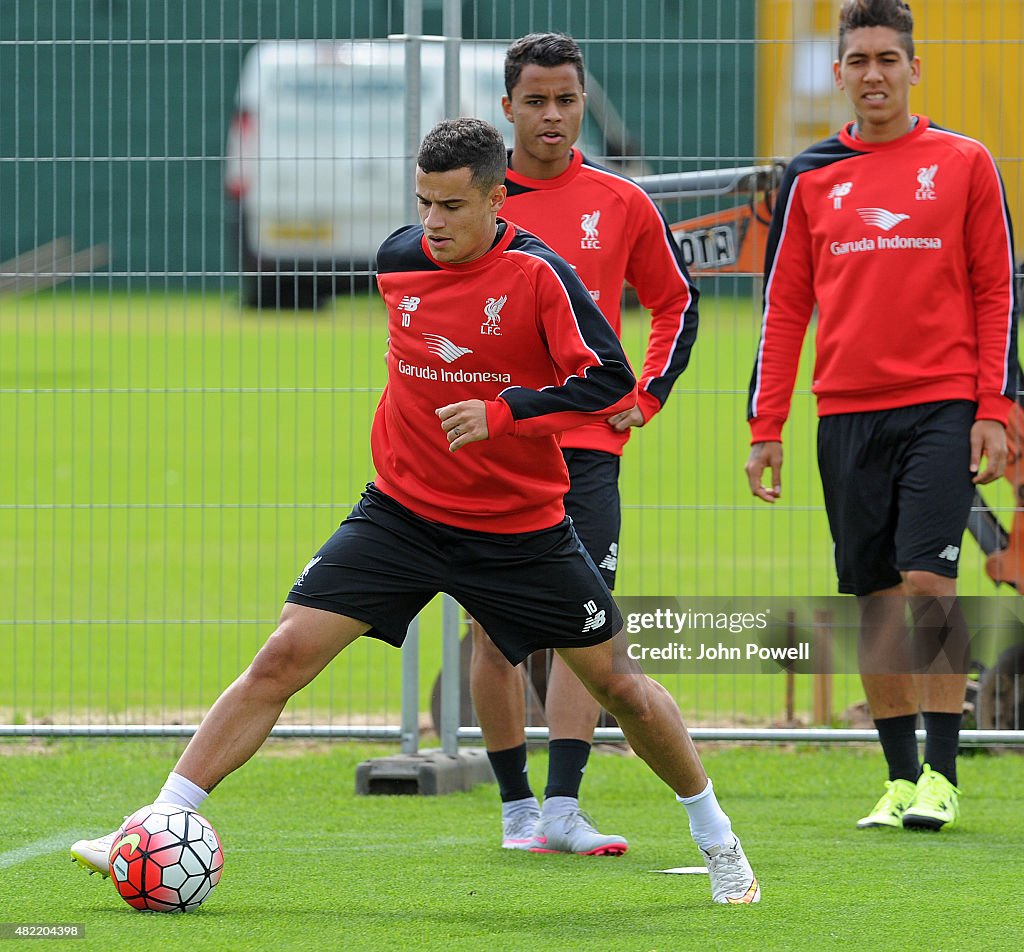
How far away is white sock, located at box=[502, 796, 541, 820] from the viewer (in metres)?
6.42

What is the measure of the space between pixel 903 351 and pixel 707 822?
2.04m

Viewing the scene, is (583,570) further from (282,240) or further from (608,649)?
(282,240)

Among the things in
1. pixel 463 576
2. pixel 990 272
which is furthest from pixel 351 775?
pixel 990 272

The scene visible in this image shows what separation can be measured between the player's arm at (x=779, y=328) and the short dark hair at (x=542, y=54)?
920mm

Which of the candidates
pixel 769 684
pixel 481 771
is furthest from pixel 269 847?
pixel 769 684

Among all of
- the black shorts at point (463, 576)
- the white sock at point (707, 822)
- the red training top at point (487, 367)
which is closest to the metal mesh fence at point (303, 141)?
the red training top at point (487, 367)

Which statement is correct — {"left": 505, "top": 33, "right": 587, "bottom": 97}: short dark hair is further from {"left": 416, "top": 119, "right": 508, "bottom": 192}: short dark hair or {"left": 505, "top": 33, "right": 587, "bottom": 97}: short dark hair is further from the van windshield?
the van windshield

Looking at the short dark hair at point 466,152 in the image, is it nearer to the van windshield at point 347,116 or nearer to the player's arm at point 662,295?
the player's arm at point 662,295

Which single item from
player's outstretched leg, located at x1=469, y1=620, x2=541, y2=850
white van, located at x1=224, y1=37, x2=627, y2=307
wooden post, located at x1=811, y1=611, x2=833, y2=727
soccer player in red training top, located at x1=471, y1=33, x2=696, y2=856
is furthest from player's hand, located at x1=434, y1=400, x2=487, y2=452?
wooden post, located at x1=811, y1=611, x2=833, y2=727

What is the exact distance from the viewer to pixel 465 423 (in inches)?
193

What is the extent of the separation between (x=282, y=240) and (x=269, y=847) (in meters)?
2.89

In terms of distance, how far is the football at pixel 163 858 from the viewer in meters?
4.90

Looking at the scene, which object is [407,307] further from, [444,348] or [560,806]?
[560,806]

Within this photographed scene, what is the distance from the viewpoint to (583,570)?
533 cm
